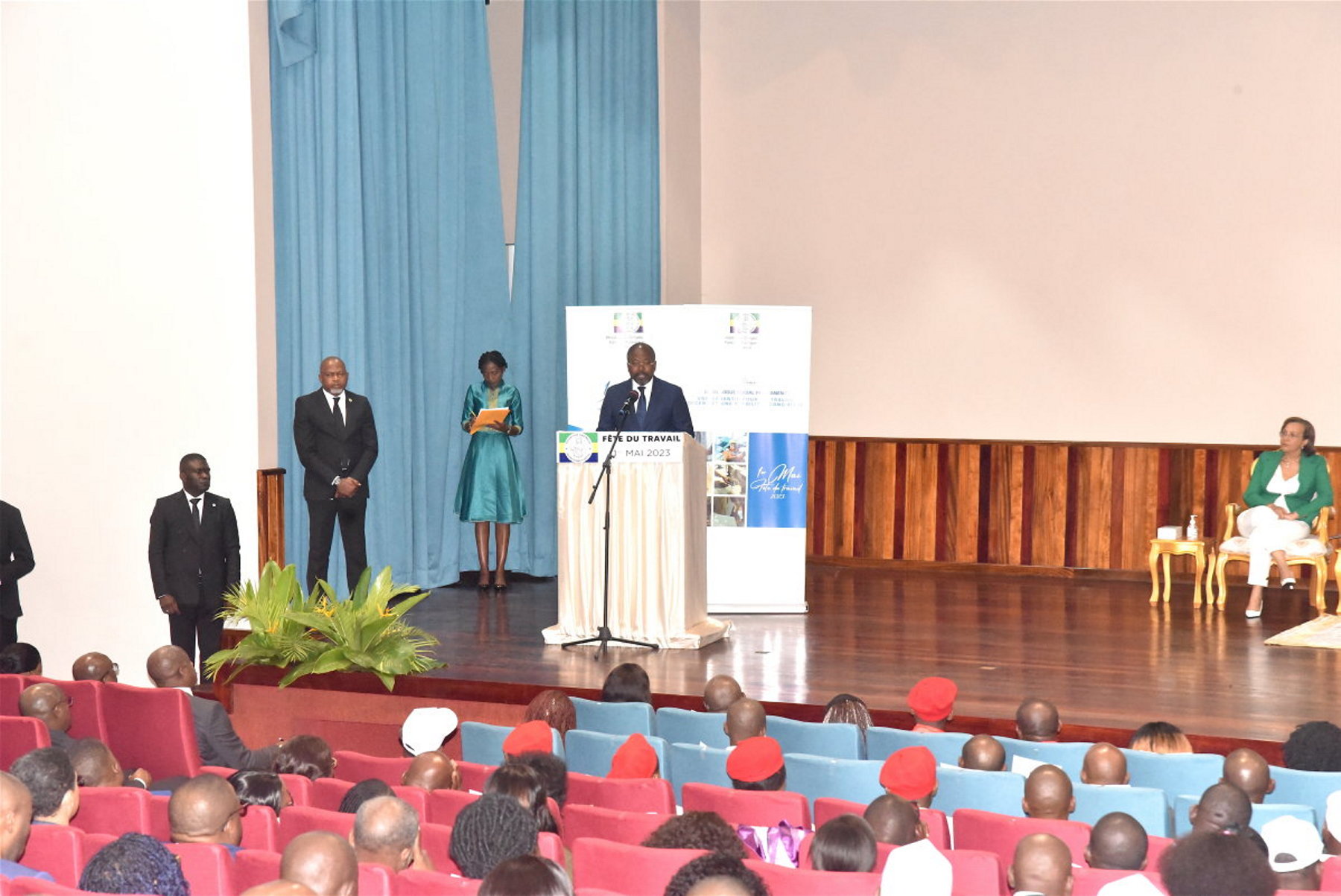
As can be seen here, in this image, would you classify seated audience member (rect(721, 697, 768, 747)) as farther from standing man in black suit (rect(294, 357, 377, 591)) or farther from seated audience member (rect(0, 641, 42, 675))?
standing man in black suit (rect(294, 357, 377, 591))

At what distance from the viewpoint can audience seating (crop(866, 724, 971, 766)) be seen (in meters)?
4.52

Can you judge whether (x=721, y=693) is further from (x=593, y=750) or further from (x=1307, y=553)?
(x=1307, y=553)

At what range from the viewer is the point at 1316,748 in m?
4.29

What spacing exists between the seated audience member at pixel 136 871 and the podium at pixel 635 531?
4.07 meters

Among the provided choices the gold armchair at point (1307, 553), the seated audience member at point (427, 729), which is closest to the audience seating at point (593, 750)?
the seated audience member at point (427, 729)

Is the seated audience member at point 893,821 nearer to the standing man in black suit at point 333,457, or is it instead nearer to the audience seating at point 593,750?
the audience seating at point 593,750

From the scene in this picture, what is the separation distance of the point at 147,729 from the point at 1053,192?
7516 mm

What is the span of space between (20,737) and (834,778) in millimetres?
2560

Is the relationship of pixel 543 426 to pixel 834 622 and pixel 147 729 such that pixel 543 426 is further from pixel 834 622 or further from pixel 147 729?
pixel 147 729

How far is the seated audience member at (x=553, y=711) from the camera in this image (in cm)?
488

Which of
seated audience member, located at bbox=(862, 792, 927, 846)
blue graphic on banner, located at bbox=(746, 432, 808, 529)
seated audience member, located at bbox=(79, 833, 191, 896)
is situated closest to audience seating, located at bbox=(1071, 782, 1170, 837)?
seated audience member, located at bbox=(862, 792, 927, 846)

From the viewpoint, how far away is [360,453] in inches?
310

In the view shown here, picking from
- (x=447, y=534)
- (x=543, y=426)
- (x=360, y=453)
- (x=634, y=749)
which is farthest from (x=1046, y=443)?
(x=634, y=749)

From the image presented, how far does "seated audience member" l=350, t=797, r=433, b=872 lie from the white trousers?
6.60 meters
